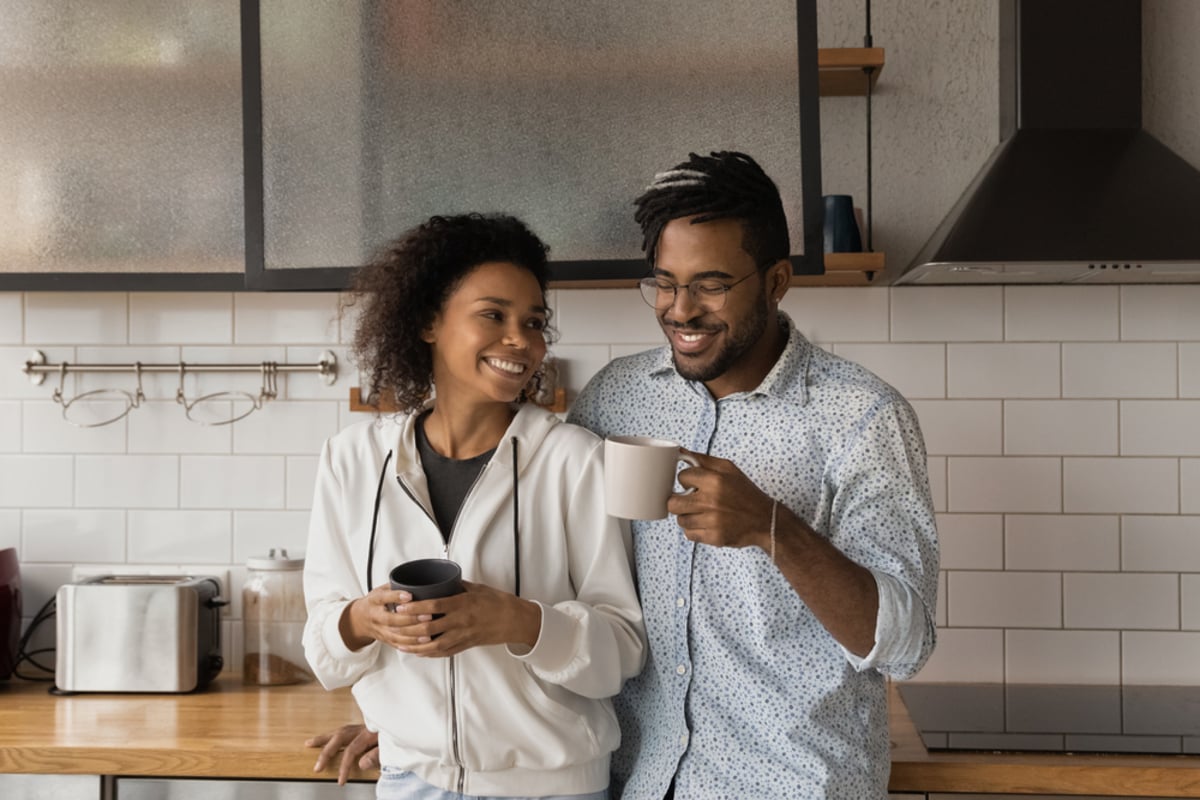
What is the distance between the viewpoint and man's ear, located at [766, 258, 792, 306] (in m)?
1.48

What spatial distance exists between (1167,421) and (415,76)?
1618 mm

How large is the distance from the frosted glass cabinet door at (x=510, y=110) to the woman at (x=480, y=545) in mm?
429

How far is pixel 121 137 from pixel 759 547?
5.00 feet

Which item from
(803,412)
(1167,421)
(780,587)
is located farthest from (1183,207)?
(780,587)

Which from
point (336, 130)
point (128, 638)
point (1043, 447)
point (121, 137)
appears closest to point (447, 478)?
point (336, 130)

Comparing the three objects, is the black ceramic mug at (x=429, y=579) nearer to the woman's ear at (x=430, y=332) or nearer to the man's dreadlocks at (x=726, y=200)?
the woman's ear at (x=430, y=332)

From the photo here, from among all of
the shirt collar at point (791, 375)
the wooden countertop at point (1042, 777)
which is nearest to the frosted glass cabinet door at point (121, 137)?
the shirt collar at point (791, 375)

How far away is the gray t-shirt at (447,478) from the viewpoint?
60.3 inches

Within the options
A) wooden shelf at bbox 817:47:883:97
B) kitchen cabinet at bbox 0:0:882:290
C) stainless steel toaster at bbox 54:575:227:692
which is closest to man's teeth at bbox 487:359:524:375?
kitchen cabinet at bbox 0:0:882:290

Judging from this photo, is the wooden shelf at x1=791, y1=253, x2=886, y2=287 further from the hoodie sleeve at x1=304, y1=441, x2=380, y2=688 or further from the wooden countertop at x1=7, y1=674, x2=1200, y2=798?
the hoodie sleeve at x1=304, y1=441, x2=380, y2=688

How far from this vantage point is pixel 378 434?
1597 mm

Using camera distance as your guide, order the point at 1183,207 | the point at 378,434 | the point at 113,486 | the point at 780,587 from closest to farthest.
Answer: the point at 780,587 < the point at 378,434 < the point at 1183,207 < the point at 113,486

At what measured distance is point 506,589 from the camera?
1.49 m

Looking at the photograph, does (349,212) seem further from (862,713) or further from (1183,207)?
(1183,207)
